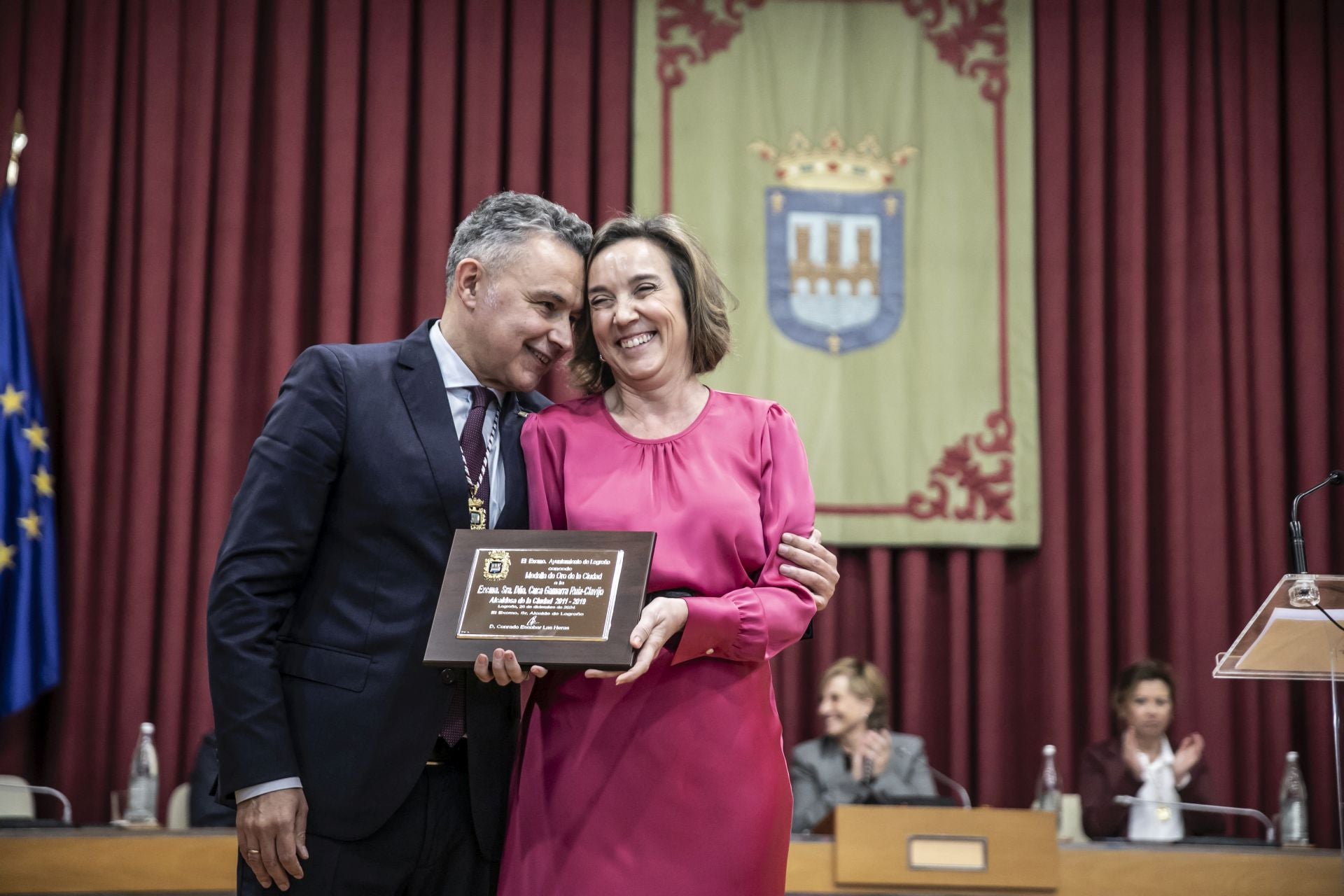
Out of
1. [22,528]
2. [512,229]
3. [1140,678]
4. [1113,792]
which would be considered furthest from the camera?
[22,528]

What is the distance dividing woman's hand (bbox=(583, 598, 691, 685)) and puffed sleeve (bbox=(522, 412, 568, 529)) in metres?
0.28

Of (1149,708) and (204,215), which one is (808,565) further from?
(204,215)

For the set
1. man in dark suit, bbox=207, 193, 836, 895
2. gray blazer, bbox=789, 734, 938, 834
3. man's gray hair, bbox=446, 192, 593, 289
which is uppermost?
Result: man's gray hair, bbox=446, 192, 593, 289

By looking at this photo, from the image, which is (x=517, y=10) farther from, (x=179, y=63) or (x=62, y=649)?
(x=62, y=649)

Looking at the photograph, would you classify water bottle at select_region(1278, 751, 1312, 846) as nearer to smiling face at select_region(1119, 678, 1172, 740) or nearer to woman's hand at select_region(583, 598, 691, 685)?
smiling face at select_region(1119, 678, 1172, 740)

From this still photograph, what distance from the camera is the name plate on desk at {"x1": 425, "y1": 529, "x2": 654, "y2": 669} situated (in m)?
1.78

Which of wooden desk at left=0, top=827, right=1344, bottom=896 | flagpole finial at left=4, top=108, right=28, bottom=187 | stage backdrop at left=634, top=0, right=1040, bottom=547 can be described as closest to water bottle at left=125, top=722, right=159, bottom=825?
wooden desk at left=0, top=827, right=1344, bottom=896

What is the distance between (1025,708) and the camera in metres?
5.64

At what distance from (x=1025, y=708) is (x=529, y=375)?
389 centimetres

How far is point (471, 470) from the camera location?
2.19 meters

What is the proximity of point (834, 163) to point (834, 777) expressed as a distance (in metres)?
2.50

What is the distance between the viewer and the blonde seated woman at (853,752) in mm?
4617

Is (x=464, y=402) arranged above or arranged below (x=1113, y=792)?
above

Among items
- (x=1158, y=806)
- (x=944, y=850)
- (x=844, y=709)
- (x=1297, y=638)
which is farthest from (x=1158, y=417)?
(x=1297, y=638)
